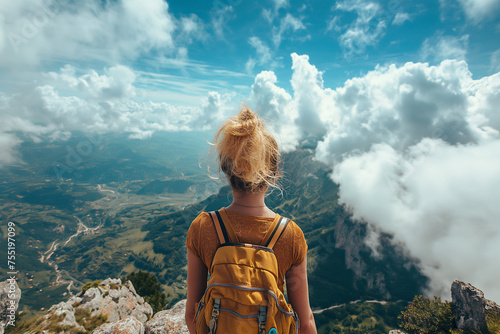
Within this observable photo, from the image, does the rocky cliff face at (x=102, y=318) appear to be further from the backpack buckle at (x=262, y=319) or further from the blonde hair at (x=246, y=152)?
the blonde hair at (x=246, y=152)

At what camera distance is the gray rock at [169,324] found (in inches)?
458

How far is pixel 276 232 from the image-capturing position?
12.1ft

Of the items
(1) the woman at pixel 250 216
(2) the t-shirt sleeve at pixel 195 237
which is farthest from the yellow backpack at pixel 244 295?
(2) the t-shirt sleeve at pixel 195 237

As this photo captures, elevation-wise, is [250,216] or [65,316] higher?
[250,216]

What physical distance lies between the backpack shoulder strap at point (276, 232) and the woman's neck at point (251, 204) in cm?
24

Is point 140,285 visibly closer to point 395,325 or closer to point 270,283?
point 270,283

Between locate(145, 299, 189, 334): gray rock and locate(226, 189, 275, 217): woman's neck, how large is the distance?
1128 cm

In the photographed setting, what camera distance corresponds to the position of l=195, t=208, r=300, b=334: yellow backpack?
10.6ft

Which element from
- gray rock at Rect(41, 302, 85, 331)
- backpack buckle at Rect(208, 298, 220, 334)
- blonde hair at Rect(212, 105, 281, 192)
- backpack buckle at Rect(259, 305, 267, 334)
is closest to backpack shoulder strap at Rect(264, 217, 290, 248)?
blonde hair at Rect(212, 105, 281, 192)

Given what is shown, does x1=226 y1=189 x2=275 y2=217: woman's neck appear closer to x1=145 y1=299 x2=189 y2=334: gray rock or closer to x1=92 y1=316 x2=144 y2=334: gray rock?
Result: x1=145 y1=299 x2=189 y2=334: gray rock

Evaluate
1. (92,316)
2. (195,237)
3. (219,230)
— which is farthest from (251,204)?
(92,316)

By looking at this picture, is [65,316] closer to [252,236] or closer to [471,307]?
[252,236]

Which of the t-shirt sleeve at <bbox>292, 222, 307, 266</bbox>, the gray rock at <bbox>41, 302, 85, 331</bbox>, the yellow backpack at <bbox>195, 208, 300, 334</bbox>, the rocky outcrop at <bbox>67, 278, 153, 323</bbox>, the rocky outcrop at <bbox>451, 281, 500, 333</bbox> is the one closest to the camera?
the yellow backpack at <bbox>195, 208, 300, 334</bbox>

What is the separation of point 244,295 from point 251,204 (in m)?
1.47
